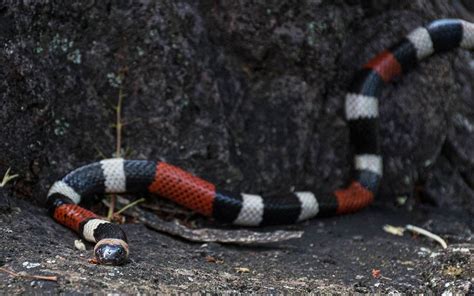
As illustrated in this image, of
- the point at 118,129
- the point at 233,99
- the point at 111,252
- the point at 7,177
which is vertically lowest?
the point at 111,252

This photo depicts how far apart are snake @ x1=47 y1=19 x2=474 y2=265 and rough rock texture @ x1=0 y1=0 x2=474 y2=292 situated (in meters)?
0.11

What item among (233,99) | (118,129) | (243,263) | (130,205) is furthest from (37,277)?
(233,99)

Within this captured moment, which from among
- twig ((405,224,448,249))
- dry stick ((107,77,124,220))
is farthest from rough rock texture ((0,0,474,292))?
twig ((405,224,448,249))

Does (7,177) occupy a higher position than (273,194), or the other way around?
(7,177)

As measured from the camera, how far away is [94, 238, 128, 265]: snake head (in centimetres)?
359

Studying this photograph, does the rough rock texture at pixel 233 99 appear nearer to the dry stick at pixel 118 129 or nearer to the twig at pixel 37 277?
the dry stick at pixel 118 129

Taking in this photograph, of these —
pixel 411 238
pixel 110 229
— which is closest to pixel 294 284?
pixel 110 229

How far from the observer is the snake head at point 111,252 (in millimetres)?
3592

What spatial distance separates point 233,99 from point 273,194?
777mm

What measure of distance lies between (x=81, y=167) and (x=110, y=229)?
0.96 meters

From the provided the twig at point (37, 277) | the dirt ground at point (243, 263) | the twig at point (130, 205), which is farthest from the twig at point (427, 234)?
the twig at point (37, 277)

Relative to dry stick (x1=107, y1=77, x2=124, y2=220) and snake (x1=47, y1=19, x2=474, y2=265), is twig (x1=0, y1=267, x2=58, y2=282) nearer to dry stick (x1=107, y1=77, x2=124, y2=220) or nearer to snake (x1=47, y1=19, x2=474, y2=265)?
snake (x1=47, y1=19, x2=474, y2=265)

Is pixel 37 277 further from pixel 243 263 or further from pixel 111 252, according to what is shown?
pixel 243 263

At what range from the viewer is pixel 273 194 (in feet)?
17.5
